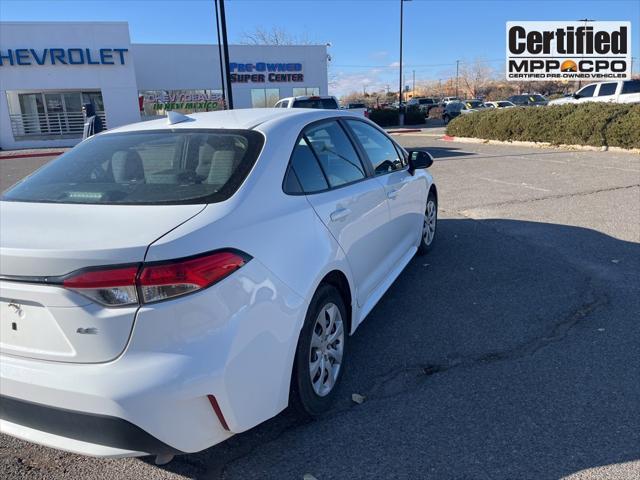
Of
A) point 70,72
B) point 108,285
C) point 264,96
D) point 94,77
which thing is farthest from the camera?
point 264,96

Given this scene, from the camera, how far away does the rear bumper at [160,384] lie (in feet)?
6.26

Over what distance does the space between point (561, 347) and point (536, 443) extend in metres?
1.14

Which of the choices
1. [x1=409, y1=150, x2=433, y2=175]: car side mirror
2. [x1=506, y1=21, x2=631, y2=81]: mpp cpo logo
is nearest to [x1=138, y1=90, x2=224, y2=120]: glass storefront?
[x1=506, y1=21, x2=631, y2=81]: mpp cpo logo

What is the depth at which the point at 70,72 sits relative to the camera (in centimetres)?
2814

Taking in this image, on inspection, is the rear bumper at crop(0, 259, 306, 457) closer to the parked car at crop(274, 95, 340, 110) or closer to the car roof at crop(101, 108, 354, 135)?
the car roof at crop(101, 108, 354, 135)

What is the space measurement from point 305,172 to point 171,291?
1.23m

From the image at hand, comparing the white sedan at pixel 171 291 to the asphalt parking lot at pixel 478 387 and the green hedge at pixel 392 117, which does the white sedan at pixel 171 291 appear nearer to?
the asphalt parking lot at pixel 478 387

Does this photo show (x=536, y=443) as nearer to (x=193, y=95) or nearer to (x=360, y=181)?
(x=360, y=181)

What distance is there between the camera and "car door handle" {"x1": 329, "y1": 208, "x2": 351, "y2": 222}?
294 cm

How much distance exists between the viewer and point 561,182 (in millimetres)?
10117

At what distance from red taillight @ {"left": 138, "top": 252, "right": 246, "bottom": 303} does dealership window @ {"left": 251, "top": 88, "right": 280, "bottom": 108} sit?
33.2 meters

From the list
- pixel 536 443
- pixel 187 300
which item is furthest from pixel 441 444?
pixel 187 300

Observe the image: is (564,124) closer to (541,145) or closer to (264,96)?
(541,145)

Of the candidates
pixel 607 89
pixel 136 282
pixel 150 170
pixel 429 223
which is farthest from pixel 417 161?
pixel 607 89
